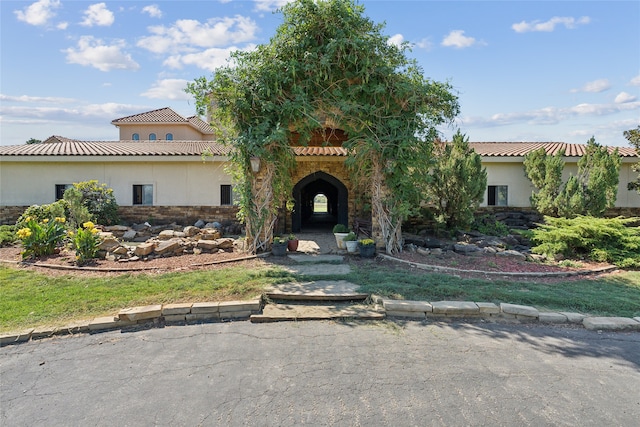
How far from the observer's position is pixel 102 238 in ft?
30.7

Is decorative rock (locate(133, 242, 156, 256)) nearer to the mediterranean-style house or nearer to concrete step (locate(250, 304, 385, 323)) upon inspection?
concrete step (locate(250, 304, 385, 323))

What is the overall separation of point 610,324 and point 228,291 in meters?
5.83

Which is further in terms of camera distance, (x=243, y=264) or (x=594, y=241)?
(x=594, y=241)

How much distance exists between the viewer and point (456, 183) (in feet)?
39.1

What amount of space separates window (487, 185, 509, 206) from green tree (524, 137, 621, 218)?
134cm

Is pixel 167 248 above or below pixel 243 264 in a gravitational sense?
above

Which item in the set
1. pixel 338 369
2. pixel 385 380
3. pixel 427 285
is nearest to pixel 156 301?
pixel 338 369

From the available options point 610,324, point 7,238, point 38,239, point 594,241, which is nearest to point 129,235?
point 38,239

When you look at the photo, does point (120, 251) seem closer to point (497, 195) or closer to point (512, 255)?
point (512, 255)

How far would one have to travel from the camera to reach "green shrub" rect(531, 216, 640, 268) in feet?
29.6

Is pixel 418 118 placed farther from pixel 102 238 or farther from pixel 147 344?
pixel 102 238

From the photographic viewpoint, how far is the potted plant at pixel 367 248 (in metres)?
9.18

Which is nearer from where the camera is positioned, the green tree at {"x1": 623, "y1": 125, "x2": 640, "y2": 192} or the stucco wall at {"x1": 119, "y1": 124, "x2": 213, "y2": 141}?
the green tree at {"x1": 623, "y1": 125, "x2": 640, "y2": 192}

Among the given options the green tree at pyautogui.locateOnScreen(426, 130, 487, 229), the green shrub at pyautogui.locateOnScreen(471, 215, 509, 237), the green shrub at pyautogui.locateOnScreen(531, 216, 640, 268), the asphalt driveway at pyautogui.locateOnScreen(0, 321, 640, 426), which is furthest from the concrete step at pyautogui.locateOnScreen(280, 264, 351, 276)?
the green shrub at pyautogui.locateOnScreen(471, 215, 509, 237)
